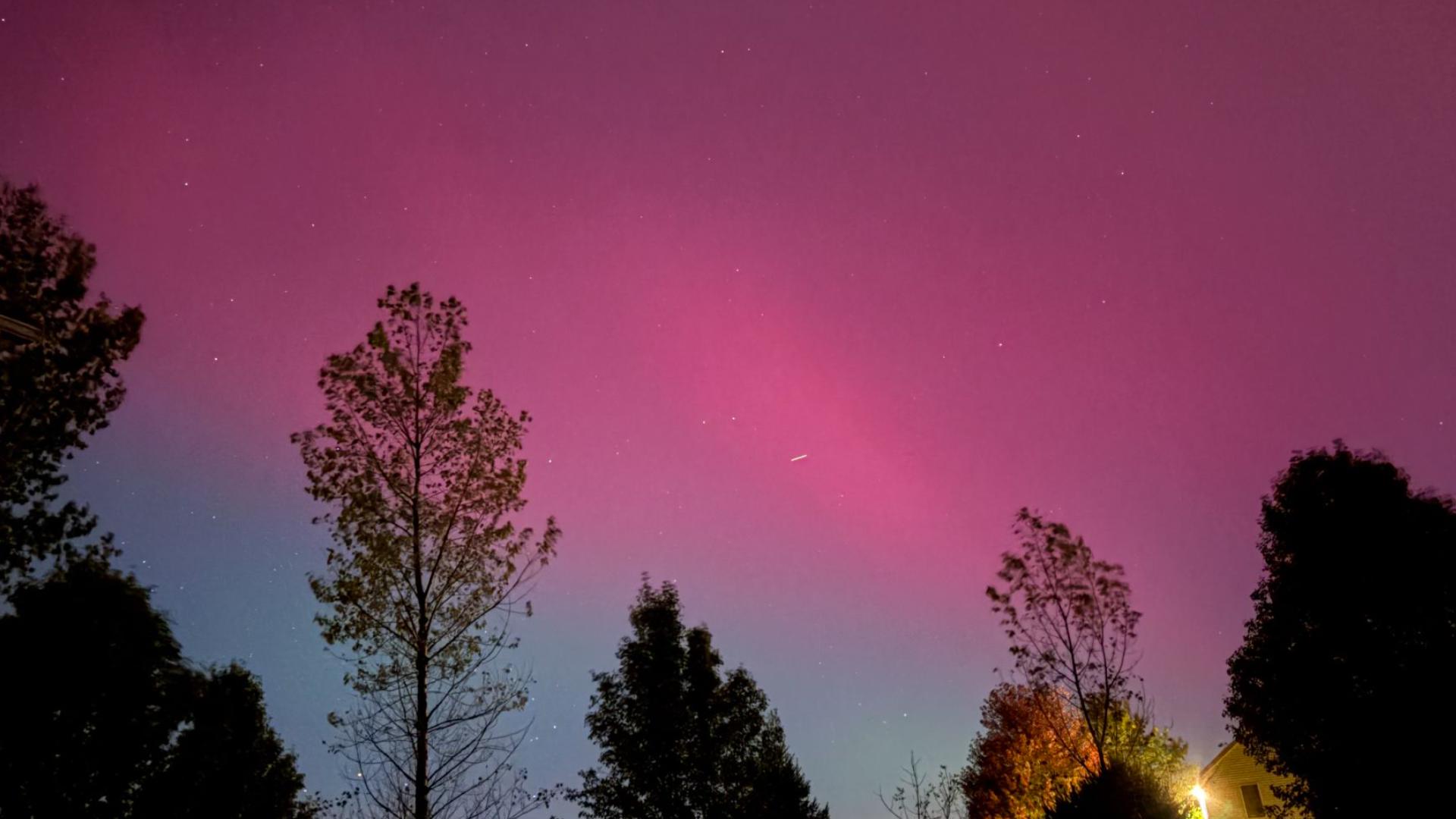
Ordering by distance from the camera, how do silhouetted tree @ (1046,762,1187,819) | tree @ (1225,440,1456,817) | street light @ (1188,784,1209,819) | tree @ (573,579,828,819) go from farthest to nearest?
street light @ (1188,784,1209,819) → tree @ (573,579,828,819) → tree @ (1225,440,1456,817) → silhouetted tree @ (1046,762,1187,819)

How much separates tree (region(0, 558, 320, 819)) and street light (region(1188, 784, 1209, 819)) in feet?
161

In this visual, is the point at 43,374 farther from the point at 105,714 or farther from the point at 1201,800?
the point at 1201,800

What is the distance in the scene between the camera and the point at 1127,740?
114 ft

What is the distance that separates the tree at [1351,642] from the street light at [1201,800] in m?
27.6

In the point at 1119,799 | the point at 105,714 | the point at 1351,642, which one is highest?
the point at 105,714

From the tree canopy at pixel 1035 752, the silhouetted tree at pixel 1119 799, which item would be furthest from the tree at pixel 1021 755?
the silhouetted tree at pixel 1119 799

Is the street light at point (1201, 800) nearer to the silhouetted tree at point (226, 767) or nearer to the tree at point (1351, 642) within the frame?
the tree at point (1351, 642)

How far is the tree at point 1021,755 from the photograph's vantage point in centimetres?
3769

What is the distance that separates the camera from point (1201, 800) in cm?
4822

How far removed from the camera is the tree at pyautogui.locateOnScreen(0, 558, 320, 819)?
1880 cm

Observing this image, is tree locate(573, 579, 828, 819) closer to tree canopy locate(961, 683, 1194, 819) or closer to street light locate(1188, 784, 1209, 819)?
tree canopy locate(961, 683, 1194, 819)

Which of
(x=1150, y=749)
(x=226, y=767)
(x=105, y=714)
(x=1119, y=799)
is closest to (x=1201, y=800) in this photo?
(x=1150, y=749)

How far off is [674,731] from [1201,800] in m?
36.6

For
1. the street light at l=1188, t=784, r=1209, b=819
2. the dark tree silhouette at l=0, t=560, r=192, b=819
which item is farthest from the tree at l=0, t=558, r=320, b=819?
the street light at l=1188, t=784, r=1209, b=819
